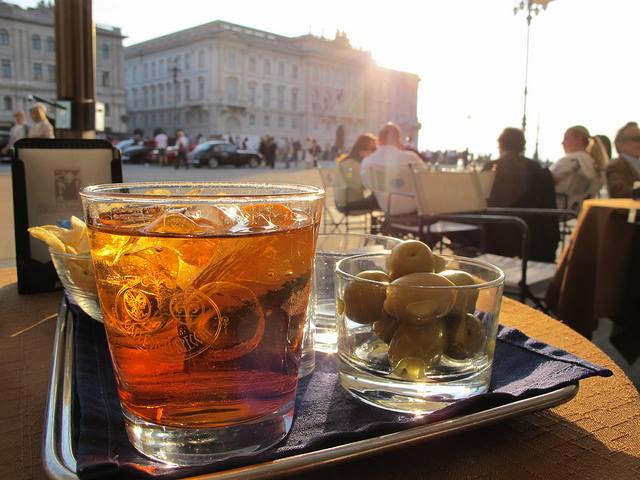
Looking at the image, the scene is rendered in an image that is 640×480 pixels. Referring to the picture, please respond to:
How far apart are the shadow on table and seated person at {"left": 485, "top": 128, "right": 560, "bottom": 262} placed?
263cm

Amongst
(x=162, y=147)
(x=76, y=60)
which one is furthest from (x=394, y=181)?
(x=162, y=147)

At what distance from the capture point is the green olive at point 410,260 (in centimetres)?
54

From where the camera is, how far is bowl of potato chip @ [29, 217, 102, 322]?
71 centimetres

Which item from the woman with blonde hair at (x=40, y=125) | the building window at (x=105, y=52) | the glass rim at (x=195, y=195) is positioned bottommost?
the glass rim at (x=195, y=195)

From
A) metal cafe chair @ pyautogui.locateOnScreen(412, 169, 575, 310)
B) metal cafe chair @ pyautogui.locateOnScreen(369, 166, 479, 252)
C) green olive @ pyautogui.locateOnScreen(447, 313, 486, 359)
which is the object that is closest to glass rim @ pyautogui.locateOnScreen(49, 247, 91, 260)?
green olive @ pyautogui.locateOnScreen(447, 313, 486, 359)

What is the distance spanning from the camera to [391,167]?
431cm


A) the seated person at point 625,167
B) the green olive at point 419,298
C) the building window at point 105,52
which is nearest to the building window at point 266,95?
the building window at point 105,52

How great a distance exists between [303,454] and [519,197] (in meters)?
3.31

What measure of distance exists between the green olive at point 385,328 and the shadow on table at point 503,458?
104 millimetres

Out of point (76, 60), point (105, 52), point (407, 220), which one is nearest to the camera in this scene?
point (76, 60)

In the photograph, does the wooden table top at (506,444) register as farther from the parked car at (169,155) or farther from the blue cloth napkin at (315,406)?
the parked car at (169,155)

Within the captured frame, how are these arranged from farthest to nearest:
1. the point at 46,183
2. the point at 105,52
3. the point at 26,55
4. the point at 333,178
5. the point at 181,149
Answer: the point at 105,52 < the point at 26,55 < the point at 181,149 < the point at 333,178 < the point at 46,183

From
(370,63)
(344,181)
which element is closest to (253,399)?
(344,181)

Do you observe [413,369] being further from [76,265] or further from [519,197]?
[519,197]
